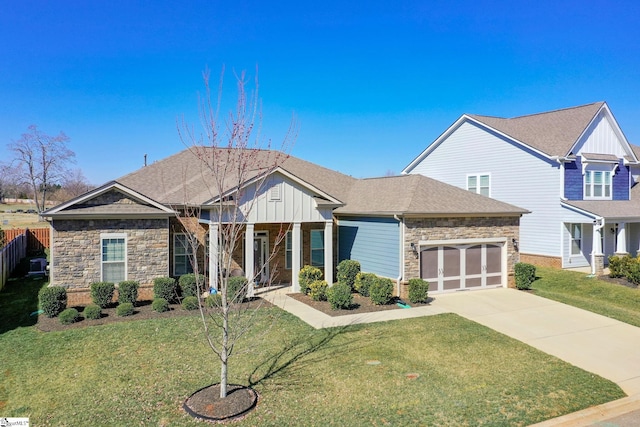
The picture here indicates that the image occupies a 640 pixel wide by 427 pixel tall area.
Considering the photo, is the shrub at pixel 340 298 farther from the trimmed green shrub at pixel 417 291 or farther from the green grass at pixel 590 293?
the green grass at pixel 590 293

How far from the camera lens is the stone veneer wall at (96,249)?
1362cm

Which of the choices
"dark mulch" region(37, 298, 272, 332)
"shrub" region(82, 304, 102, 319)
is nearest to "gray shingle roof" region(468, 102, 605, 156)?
"dark mulch" region(37, 298, 272, 332)

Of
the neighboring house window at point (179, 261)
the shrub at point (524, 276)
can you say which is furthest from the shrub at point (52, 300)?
the shrub at point (524, 276)

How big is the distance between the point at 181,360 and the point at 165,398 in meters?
1.75

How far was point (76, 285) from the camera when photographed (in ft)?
45.2

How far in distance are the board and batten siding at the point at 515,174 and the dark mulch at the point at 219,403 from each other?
1784cm

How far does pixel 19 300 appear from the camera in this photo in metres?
14.6

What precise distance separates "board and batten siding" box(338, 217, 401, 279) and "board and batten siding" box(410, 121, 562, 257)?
358 inches

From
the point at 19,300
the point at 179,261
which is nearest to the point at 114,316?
the point at 179,261

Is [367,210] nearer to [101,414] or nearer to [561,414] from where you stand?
[561,414]

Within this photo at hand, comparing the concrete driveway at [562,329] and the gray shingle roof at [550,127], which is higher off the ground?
the gray shingle roof at [550,127]

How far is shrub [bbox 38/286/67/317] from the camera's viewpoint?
1203 centimetres

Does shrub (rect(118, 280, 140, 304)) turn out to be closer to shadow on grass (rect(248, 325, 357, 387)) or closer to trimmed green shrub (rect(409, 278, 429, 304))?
shadow on grass (rect(248, 325, 357, 387))

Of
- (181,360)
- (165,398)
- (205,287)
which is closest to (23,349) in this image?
(181,360)
